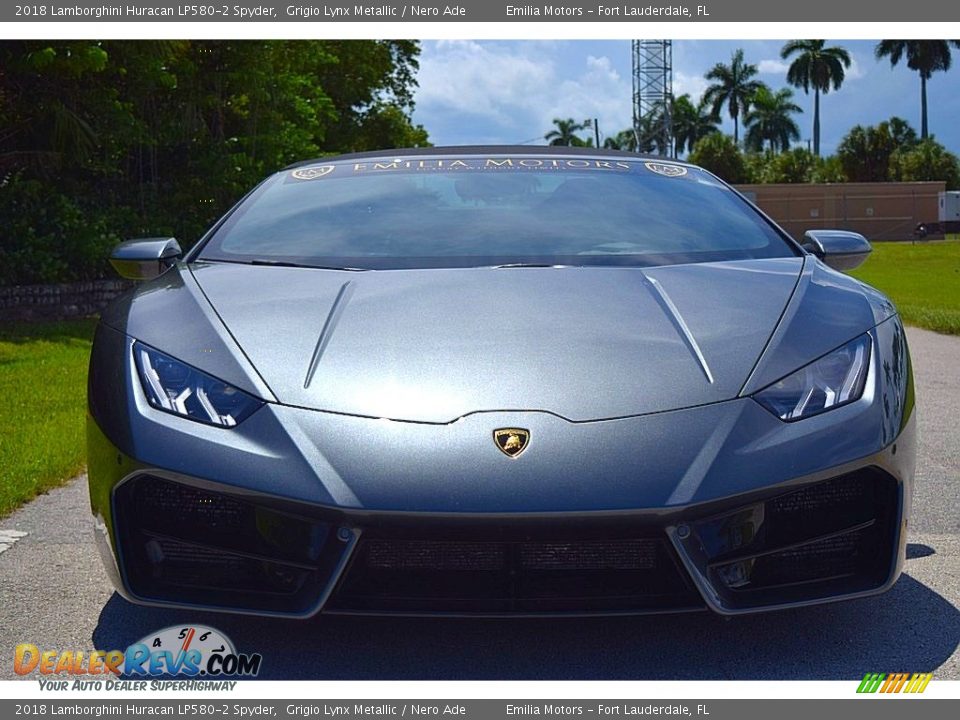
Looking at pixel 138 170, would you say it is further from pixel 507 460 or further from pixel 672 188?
pixel 507 460

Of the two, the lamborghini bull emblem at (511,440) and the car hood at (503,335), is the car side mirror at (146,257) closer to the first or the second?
the car hood at (503,335)

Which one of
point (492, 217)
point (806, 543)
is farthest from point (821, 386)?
point (492, 217)

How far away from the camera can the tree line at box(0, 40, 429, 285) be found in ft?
49.2

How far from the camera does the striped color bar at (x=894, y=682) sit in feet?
8.41

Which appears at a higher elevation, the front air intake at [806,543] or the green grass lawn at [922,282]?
the front air intake at [806,543]

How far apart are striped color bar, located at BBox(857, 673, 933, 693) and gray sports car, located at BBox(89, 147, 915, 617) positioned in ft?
0.63

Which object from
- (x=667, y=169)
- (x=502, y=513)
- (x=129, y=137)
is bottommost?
(x=502, y=513)

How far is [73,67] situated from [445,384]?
1226cm

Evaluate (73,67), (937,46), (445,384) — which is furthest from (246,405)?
(937,46)

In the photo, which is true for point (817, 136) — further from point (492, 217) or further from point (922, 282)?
point (492, 217)

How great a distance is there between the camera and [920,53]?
271 ft

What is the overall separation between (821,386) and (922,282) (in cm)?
2434

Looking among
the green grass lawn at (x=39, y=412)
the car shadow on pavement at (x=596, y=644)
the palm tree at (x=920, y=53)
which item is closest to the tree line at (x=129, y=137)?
the green grass lawn at (x=39, y=412)

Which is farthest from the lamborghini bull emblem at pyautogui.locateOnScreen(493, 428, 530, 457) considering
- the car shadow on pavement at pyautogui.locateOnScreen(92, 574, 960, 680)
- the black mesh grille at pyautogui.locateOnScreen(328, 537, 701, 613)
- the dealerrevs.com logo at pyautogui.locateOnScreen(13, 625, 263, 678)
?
the dealerrevs.com logo at pyautogui.locateOnScreen(13, 625, 263, 678)
